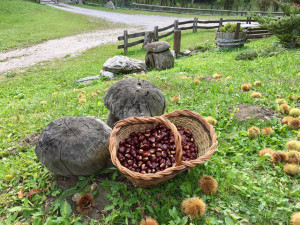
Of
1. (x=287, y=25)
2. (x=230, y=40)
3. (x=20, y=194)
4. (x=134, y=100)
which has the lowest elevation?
(x=20, y=194)

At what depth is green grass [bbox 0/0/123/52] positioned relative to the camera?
55.3 feet

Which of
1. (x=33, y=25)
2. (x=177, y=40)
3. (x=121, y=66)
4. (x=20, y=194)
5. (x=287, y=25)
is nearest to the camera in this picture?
(x=20, y=194)

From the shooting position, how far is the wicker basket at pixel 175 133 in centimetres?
220

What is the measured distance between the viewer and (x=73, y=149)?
8.44 ft

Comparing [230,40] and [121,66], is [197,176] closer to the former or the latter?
[121,66]

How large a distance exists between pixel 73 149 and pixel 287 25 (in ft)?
29.4

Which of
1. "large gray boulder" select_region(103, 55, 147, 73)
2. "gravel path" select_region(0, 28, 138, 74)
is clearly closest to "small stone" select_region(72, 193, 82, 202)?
"large gray boulder" select_region(103, 55, 147, 73)

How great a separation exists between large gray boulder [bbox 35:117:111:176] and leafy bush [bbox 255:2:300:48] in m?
8.45

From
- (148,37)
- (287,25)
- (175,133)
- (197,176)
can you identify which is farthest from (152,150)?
(148,37)

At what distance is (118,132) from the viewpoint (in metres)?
2.67

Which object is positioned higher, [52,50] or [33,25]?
[33,25]

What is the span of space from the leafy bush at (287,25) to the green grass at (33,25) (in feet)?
49.9

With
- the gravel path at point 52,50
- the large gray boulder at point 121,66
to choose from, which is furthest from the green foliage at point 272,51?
the gravel path at point 52,50

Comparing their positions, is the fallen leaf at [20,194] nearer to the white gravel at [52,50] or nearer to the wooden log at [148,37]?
the white gravel at [52,50]
